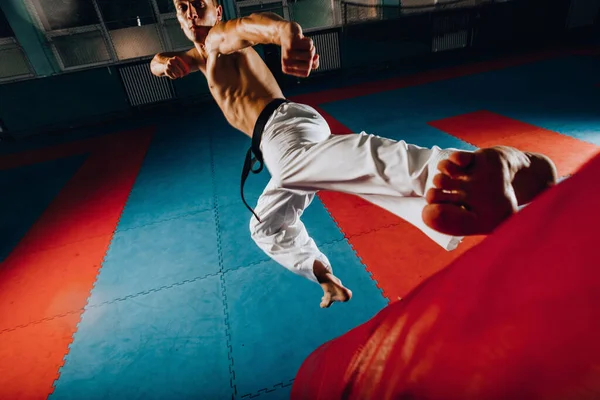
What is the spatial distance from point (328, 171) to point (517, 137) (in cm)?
515

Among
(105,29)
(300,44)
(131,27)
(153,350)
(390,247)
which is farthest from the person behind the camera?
(131,27)

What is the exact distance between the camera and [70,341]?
294 cm

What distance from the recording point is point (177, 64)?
2736mm

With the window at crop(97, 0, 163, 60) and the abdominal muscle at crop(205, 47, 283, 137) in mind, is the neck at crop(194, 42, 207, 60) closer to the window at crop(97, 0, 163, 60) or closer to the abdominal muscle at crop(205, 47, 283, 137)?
the abdominal muscle at crop(205, 47, 283, 137)

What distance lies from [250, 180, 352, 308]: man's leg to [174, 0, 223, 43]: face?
137cm

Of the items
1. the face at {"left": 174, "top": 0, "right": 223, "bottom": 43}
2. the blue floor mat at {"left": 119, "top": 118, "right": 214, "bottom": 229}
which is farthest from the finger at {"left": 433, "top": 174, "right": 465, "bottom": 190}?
the blue floor mat at {"left": 119, "top": 118, "right": 214, "bottom": 229}

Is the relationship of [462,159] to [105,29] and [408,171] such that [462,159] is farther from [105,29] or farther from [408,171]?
[105,29]

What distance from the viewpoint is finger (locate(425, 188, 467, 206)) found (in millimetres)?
1009

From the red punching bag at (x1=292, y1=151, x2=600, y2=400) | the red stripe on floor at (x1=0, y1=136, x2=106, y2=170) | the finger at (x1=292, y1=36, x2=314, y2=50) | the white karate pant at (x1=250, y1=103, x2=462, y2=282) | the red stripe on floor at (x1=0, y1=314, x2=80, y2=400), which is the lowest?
the red stripe on floor at (x1=0, y1=136, x2=106, y2=170)

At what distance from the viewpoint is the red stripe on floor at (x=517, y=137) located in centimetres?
449

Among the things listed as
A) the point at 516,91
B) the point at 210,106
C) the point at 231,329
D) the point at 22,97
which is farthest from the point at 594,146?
the point at 22,97

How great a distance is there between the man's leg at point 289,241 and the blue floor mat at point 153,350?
0.93m

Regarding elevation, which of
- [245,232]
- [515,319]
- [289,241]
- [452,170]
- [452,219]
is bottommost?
[245,232]

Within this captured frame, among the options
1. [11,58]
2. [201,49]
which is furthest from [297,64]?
[11,58]
